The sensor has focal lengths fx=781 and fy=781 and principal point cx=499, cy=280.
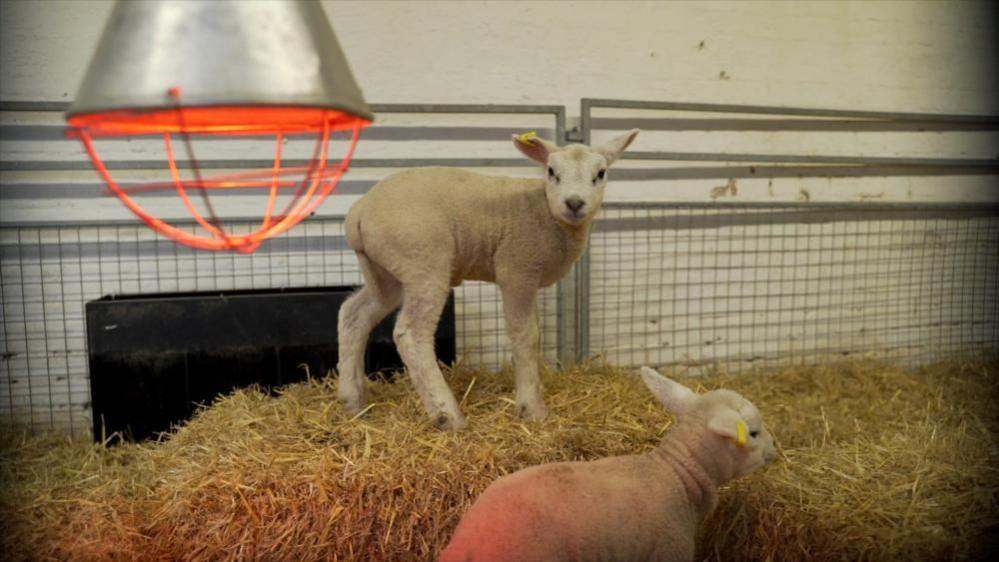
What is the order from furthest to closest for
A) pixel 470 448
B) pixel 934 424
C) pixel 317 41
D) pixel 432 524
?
1. pixel 934 424
2. pixel 470 448
3. pixel 432 524
4. pixel 317 41

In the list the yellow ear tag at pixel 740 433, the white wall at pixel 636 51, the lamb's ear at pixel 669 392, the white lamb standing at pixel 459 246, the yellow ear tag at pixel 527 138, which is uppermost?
the white wall at pixel 636 51

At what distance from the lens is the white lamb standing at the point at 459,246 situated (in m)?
3.04

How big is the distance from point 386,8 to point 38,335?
2659 millimetres

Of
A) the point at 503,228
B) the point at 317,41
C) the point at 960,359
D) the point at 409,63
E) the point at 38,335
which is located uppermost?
the point at 409,63

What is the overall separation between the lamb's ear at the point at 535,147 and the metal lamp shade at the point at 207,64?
1.55 metres

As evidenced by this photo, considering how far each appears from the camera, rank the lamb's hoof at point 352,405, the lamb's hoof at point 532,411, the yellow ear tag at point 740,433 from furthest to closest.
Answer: the lamb's hoof at point 352,405 < the lamb's hoof at point 532,411 < the yellow ear tag at point 740,433

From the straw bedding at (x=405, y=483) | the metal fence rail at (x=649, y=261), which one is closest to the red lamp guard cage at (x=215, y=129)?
the straw bedding at (x=405, y=483)

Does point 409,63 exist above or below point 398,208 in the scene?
above

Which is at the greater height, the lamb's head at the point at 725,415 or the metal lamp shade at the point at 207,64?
the metal lamp shade at the point at 207,64

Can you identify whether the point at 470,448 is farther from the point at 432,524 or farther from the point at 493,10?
the point at 493,10

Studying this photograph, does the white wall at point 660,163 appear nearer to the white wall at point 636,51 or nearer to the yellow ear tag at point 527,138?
the white wall at point 636,51

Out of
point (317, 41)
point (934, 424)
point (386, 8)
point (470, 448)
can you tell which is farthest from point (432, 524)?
point (386, 8)

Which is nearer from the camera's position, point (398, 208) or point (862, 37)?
point (398, 208)

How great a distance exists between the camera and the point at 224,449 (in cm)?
302
